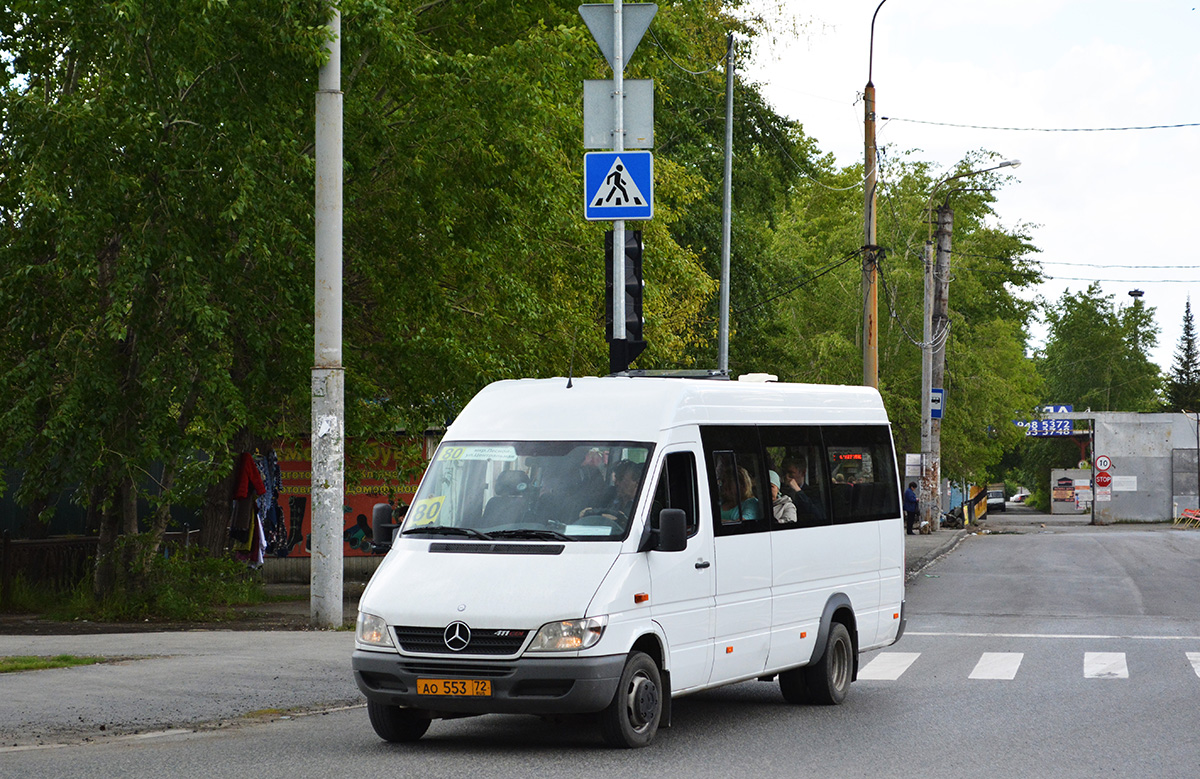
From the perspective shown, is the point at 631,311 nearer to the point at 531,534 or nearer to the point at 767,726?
the point at 767,726

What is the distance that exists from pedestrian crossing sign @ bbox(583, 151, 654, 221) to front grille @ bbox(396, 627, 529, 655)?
24.8 ft

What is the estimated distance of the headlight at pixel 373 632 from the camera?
9.66 meters

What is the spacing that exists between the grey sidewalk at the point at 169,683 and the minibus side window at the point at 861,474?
168 inches

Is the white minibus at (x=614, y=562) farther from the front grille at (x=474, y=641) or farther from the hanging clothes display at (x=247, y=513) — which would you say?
the hanging clothes display at (x=247, y=513)

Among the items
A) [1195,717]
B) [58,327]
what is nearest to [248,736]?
[1195,717]

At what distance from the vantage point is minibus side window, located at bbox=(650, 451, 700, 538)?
10.4 metres

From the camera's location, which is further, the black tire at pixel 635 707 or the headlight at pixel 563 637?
the black tire at pixel 635 707

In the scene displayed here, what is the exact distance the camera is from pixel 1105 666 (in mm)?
15055

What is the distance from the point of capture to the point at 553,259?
2144 centimetres

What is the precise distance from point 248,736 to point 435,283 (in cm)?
999

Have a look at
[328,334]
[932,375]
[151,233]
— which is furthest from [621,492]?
[932,375]

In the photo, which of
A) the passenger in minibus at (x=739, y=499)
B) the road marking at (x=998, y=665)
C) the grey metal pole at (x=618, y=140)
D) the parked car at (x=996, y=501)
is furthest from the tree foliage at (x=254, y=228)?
the parked car at (x=996, y=501)

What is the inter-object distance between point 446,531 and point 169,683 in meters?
3.62

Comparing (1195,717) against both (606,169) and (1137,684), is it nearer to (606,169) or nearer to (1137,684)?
(1137,684)
